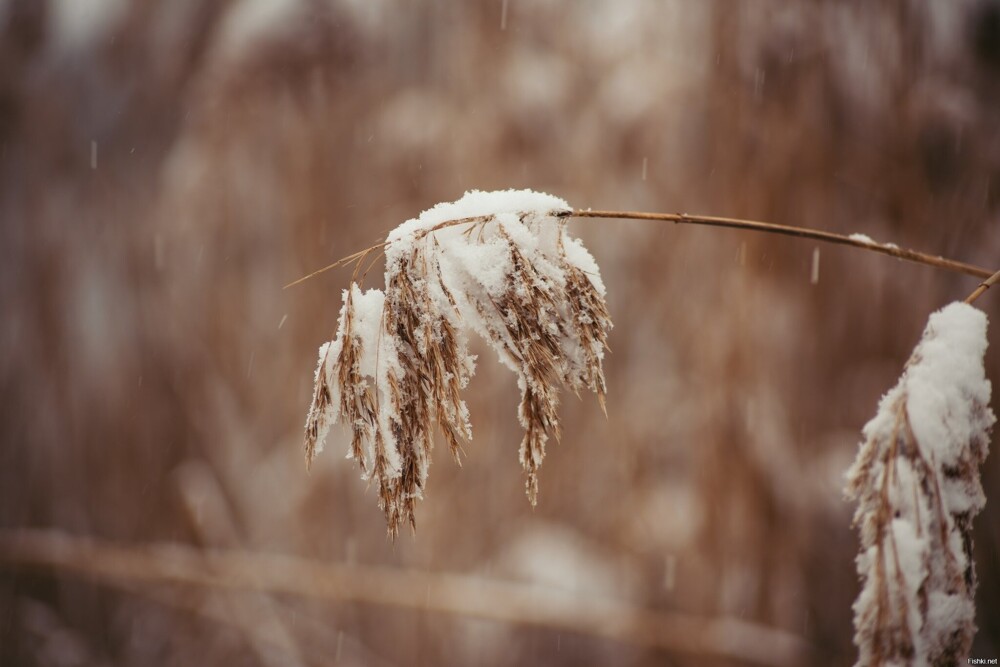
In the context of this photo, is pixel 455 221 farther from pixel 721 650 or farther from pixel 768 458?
pixel 721 650

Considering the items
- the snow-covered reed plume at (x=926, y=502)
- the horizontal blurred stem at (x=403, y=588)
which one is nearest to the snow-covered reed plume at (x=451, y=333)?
the snow-covered reed plume at (x=926, y=502)

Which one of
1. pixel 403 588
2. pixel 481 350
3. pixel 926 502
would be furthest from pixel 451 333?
pixel 403 588

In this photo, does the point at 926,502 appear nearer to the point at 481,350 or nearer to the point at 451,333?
the point at 451,333

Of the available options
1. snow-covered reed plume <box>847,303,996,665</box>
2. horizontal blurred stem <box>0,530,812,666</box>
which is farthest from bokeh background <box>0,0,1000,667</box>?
snow-covered reed plume <box>847,303,996,665</box>

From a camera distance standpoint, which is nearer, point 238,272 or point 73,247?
point 238,272

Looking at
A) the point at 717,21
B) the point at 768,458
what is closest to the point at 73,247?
the point at 717,21

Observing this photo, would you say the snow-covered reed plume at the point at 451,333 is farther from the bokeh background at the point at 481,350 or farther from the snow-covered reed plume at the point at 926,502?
the bokeh background at the point at 481,350
